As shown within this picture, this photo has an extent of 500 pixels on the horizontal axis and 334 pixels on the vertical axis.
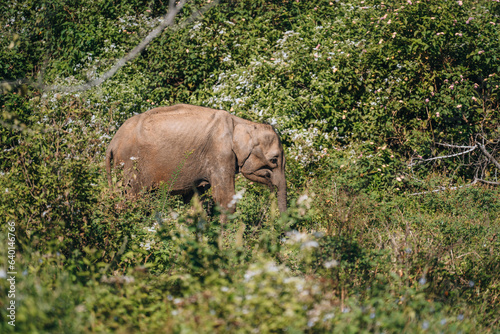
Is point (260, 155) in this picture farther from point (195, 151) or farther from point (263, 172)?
point (195, 151)

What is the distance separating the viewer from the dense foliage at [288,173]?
3059mm

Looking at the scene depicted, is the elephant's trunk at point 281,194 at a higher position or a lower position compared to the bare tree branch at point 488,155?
higher

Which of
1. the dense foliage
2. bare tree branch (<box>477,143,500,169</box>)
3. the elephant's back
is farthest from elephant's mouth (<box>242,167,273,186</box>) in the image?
bare tree branch (<box>477,143,500,169</box>)

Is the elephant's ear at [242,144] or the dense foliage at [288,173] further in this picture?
the elephant's ear at [242,144]

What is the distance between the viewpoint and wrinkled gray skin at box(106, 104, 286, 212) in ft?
19.6

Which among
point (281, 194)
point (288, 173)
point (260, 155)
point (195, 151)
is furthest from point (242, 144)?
point (288, 173)

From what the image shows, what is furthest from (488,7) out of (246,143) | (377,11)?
(246,143)

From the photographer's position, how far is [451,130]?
853cm

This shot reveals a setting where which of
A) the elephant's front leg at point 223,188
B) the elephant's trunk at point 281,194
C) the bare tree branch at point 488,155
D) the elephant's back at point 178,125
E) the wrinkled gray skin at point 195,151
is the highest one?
the elephant's back at point 178,125

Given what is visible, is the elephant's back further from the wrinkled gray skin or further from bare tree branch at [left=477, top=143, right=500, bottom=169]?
bare tree branch at [left=477, top=143, right=500, bottom=169]

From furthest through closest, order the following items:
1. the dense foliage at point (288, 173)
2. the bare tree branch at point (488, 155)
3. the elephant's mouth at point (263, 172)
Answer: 1. the bare tree branch at point (488, 155)
2. the elephant's mouth at point (263, 172)
3. the dense foliage at point (288, 173)

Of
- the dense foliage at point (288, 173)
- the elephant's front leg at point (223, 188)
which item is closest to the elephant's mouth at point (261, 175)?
the elephant's front leg at point (223, 188)

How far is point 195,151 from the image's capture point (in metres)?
6.00

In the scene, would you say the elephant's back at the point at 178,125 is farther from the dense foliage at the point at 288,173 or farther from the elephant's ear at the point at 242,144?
the dense foliage at the point at 288,173
